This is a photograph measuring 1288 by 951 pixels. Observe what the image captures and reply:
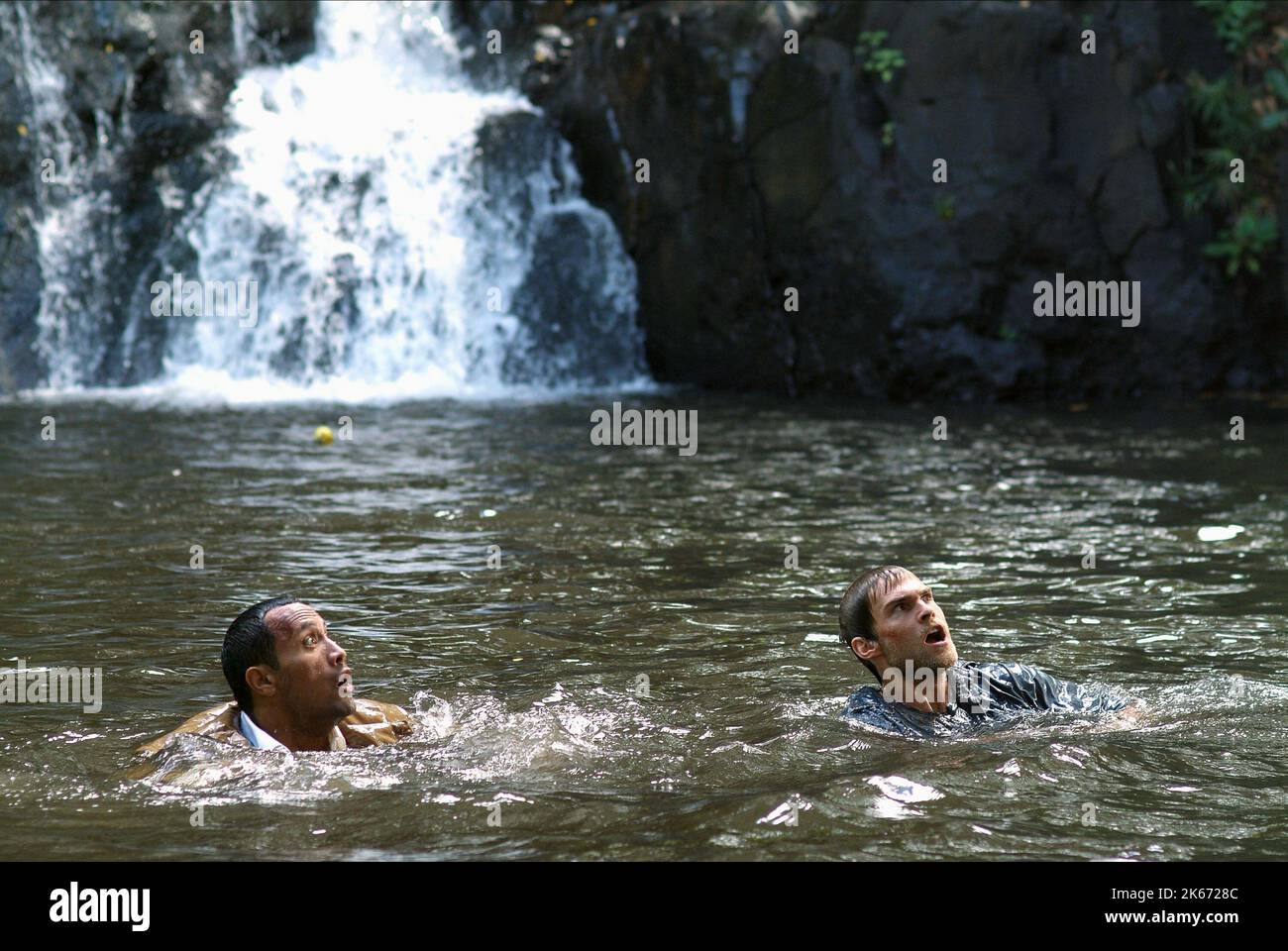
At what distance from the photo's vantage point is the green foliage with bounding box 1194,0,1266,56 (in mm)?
18000

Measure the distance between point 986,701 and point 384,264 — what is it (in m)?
15.8

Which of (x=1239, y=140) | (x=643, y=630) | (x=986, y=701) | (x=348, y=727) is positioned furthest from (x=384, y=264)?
(x=986, y=701)

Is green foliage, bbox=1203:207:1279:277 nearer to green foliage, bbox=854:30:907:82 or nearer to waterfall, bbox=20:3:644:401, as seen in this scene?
green foliage, bbox=854:30:907:82

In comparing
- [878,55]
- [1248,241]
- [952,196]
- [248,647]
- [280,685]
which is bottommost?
[280,685]

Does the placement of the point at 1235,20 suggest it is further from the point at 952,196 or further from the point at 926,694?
the point at 926,694

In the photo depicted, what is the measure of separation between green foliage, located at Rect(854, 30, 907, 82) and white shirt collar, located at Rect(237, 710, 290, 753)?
14.1m

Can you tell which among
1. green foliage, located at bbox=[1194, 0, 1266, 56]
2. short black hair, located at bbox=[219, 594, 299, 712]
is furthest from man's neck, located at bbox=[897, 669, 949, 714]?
green foliage, located at bbox=[1194, 0, 1266, 56]

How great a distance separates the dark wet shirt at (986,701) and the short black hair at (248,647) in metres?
2.12

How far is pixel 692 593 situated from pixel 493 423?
25.3 ft

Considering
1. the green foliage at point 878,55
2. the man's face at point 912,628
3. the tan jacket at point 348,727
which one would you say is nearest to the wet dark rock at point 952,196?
the green foliage at point 878,55

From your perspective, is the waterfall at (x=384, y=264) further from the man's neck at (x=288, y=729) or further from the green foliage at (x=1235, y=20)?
the man's neck at (x=288, y=729)

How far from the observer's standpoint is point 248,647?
5.48 meters

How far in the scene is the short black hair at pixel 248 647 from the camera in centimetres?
546
